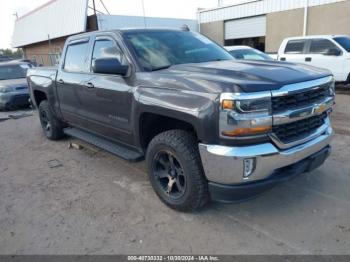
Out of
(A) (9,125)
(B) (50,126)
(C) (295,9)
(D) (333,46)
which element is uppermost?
(C) (295,9)

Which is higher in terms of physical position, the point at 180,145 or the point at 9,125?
the point at 180,145

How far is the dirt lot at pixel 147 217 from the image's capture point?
293 cm

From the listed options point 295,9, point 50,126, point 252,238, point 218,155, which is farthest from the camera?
point 295,9

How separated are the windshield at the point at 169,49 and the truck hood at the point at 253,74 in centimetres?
26

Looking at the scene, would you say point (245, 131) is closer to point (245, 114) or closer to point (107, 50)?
point (245, 114)

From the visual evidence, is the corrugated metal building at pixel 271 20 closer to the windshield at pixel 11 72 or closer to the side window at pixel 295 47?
the side window at pixel 295 47

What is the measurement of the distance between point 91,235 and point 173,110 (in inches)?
56.9

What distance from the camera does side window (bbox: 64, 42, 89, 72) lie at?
4.82 metres

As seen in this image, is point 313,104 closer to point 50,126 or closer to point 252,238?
point 252,238

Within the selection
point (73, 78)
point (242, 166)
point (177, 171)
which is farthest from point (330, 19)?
point (242, 166)

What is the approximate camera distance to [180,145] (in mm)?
3174

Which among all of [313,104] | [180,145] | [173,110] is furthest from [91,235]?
[313,104]

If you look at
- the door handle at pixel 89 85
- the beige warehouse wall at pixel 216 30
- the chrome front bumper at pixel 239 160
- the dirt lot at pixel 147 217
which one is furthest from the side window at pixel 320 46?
the beige warehouse wall at pixel 216 30

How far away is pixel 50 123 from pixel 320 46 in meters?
9.13
